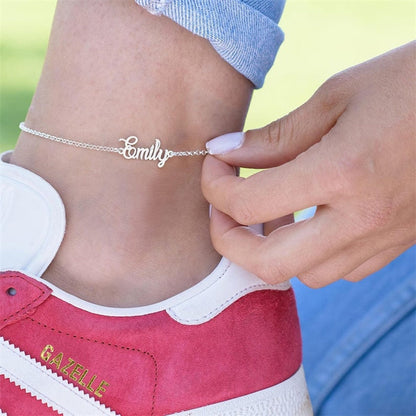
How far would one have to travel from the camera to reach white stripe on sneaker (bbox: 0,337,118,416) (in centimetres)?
97

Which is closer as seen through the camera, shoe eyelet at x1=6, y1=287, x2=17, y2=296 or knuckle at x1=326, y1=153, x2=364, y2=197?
knuckle at x1=326, y1=153, x2=364, y2=197

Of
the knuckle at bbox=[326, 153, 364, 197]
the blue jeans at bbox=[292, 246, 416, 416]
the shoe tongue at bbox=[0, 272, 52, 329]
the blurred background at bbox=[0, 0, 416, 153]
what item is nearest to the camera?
the knuckle at bbox=[326, 153, 364, 197]

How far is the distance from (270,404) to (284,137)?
381 millimetres

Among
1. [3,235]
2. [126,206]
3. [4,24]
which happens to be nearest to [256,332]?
[126,206]

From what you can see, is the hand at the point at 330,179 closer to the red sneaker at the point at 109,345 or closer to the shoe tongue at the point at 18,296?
the red sneaker at the point at 109,345

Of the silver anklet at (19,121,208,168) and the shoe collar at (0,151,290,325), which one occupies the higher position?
the silver anklet at (19,121,208,168)

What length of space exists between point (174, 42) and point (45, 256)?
13.2 inches

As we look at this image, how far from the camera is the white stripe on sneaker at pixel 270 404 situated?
3.39ft

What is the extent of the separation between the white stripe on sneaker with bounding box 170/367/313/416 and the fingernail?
0.35 meters

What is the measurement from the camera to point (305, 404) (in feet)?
3.70

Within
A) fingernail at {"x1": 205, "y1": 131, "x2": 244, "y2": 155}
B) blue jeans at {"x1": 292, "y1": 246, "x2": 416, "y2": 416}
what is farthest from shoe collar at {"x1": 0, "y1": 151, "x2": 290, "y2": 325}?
blue jeans at {"x1": 292, "y1": 246, "x2": 416, "y2": 416}

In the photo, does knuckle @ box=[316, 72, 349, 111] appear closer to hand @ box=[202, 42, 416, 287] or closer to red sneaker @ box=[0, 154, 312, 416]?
hand @ box=[202, 42, 416, 287]

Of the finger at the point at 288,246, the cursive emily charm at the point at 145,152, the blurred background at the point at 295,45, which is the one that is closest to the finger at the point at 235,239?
the finger at the point at 288,246

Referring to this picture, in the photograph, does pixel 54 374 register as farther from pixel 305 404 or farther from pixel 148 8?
pixel 148 8
